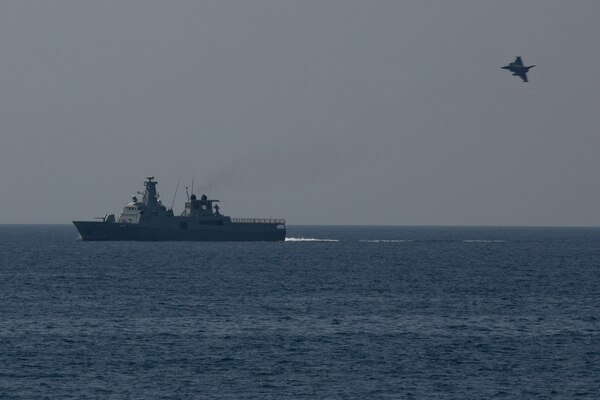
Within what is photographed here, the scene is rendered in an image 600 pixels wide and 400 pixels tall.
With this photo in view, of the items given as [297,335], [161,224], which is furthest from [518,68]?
[161,224]

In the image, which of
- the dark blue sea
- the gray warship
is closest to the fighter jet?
the dark blue sea

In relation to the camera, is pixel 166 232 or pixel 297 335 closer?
pixel 297 335

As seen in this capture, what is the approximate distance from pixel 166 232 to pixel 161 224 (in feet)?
7.44

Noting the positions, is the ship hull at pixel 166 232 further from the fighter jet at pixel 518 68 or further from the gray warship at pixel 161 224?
the fighter jet at pixel 518 68

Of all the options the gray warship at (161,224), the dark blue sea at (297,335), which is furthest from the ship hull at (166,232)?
the dark blue sea at (297,335)

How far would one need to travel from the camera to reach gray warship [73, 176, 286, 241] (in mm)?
168000

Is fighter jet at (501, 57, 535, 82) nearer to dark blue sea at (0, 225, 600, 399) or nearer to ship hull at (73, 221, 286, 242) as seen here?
dark blue sea at (0, 225, 600, 399)

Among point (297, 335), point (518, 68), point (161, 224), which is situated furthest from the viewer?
point (161, 224)

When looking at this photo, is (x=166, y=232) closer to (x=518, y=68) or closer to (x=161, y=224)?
(x=161, y=224)

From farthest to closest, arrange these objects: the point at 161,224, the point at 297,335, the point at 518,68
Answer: the point at 161,224
the point at 518,68
the point at 297,335

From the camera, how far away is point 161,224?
17012 cm

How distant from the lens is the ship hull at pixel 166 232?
169 meters

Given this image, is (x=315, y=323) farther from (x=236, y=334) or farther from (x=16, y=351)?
(x=16, y=351)

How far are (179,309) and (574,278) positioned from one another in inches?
1783
